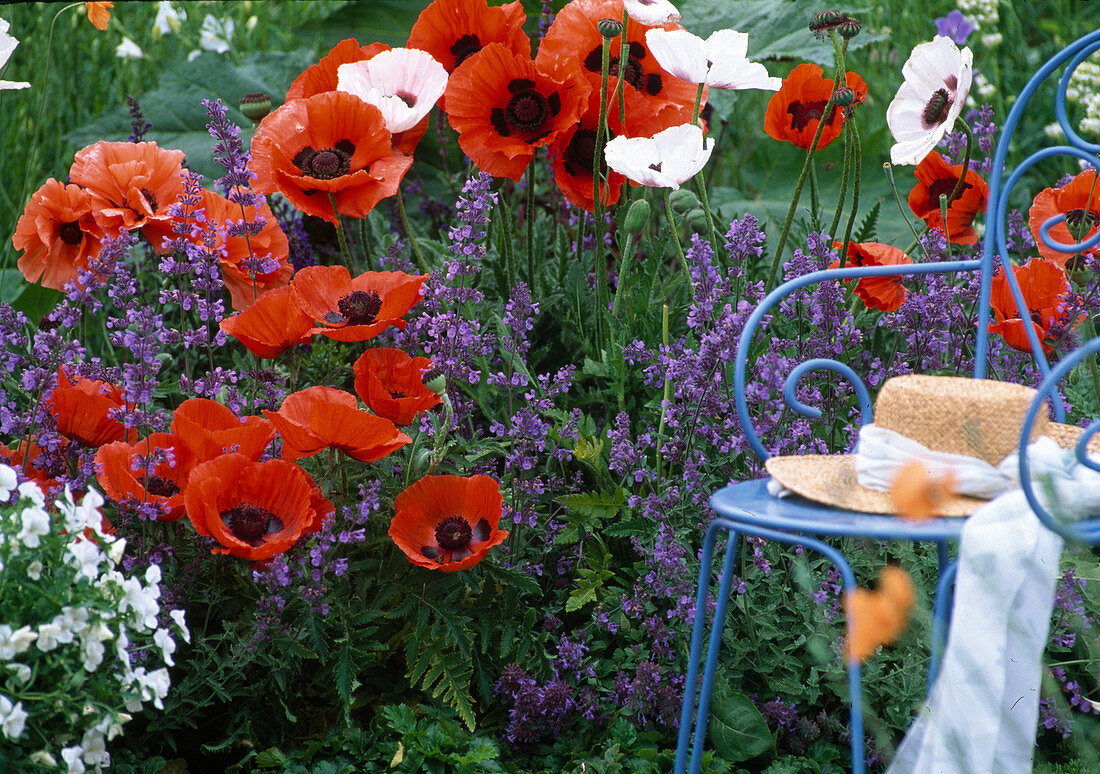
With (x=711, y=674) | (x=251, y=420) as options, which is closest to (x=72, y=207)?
(x=251, y=420)

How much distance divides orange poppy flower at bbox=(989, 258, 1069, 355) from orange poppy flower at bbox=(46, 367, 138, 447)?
4.64 feet

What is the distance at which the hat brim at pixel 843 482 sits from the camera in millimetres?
1095

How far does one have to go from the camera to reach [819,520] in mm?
1052

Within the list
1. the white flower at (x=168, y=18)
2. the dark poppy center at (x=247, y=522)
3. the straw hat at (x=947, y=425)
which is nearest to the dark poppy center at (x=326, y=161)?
the dark poppy center at (x=247, y=522)

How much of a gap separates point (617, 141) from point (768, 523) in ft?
2.94

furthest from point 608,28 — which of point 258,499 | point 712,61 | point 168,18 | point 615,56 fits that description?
point 168,18

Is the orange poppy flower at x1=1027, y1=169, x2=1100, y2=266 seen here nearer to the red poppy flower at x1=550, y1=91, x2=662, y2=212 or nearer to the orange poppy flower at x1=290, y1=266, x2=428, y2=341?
the red poppy flower at x1=550, y1=91, x2=662, y2=212

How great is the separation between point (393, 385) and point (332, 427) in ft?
0.88

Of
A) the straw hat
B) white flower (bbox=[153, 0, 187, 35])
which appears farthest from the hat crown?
white flower (bbox=[153, 0, 187, 35])

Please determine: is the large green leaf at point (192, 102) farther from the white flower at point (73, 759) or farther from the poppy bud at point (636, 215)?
the white flower at point (73, 759)

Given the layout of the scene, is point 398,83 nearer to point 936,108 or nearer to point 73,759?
point 936,108

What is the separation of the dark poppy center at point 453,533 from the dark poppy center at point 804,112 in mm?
1167

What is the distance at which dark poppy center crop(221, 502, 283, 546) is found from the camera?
1521 millimetres

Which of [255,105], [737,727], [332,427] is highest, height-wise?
[255,105]
